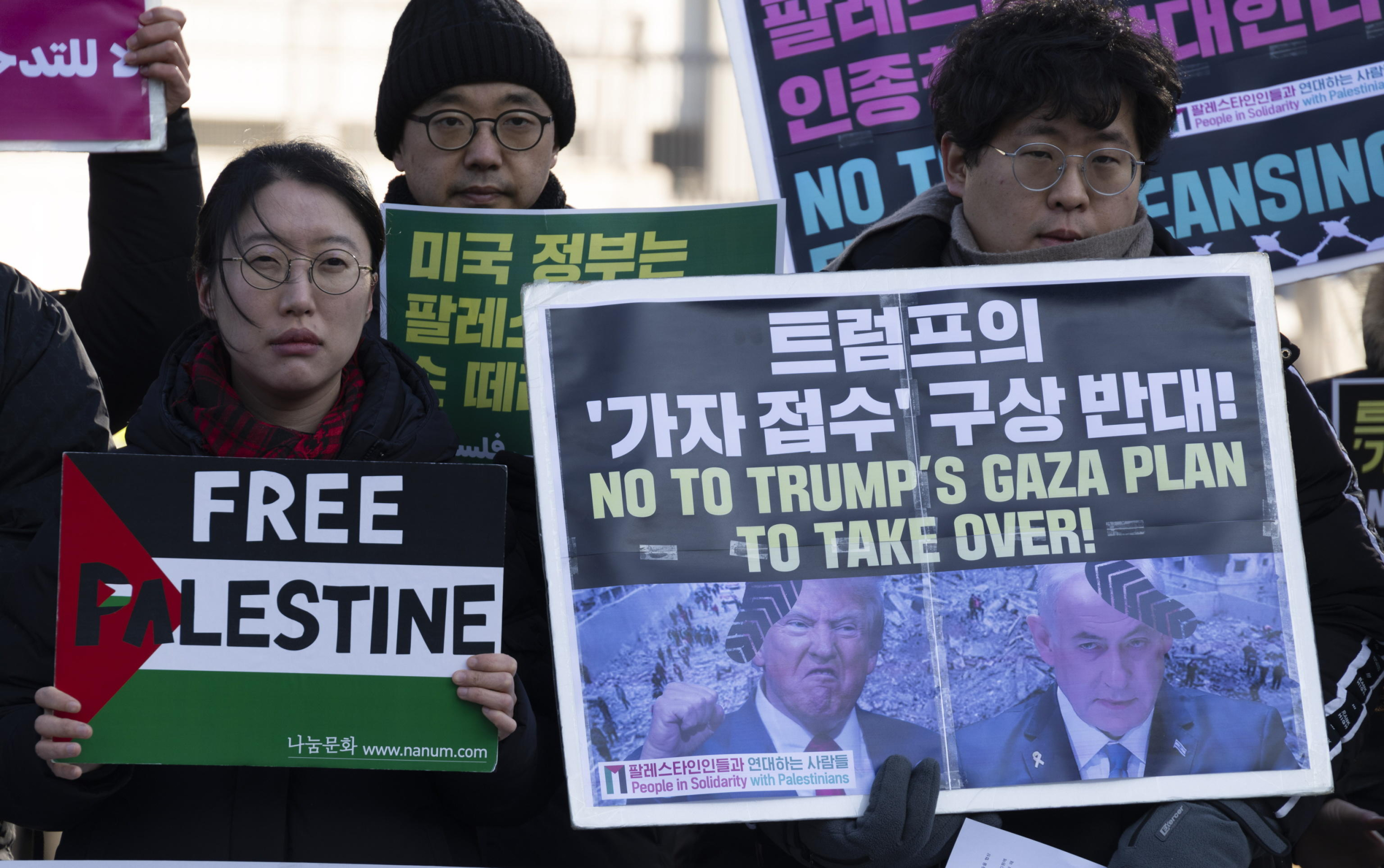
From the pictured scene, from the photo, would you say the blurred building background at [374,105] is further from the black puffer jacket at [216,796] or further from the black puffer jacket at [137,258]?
the black puffer jacket at [216,796]

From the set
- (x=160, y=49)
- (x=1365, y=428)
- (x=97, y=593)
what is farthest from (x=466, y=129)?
(x=1365, y=428)

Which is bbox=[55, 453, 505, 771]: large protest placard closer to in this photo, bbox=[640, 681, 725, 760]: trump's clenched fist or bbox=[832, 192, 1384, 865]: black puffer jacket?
bbox=[640, 681, 725, 760]: trump's clenched fist

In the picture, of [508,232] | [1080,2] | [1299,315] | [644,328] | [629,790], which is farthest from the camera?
[1299,315]

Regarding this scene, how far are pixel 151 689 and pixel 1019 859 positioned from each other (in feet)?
3.61

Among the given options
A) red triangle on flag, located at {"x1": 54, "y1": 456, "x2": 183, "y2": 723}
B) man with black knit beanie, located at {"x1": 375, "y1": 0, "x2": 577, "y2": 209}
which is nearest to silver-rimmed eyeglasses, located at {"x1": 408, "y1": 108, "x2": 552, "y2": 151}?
man with black knit beanie, located at {"x1": 375, "y1": 0, "x2": 577, "y2": 209}

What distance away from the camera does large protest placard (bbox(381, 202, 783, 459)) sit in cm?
254

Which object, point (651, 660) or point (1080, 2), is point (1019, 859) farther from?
point (1080, 2)

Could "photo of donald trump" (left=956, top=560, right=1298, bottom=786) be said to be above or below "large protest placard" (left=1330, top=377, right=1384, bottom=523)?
below

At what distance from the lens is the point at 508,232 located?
2561mm

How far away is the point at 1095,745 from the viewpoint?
1.77m

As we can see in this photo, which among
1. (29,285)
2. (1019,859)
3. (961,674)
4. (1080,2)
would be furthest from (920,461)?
(29,285)

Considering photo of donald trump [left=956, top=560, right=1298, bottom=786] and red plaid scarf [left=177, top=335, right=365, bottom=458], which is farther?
red plaid scarf [left=177, top=335, right=365, bottom=458]

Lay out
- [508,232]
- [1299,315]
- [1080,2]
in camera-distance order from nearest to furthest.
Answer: [1080,2] < [508,232] < [1299,315]

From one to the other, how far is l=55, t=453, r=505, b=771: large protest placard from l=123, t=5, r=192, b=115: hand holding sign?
103 cm
